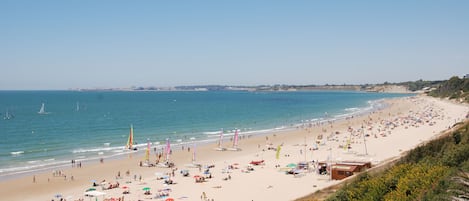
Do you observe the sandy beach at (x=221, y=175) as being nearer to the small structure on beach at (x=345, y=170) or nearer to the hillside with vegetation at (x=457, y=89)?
the small structure on beach at (x=345, y=170)

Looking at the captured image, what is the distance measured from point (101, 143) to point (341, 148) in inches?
1123

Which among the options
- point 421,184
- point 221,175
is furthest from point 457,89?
point 421,184

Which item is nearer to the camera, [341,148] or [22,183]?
[22,183]

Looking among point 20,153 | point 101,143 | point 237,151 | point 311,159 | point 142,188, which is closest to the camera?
point 142,188

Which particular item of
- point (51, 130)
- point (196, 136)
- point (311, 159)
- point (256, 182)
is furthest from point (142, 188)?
point (51, 130)

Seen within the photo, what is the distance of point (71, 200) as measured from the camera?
90.6 feet

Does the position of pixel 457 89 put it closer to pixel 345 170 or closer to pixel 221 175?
pixel 345 170

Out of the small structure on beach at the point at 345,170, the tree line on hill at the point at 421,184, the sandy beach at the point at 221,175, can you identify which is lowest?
the sandy beach at the point at 221,175

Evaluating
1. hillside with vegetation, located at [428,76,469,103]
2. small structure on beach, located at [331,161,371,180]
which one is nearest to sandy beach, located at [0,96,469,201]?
small structure on beach, located at [331,161,371,180]

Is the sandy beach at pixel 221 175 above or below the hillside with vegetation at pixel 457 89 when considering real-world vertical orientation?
below

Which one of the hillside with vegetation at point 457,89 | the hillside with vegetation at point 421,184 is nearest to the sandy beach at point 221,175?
the hillside with vegetation at point 421,184

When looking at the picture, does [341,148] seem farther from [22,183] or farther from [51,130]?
[51,130]

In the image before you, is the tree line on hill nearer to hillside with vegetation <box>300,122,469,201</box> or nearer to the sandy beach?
hillside with vegetation <box>300,122,469,201</box>

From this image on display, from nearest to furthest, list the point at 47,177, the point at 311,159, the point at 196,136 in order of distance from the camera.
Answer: the point at 47,177 < the point at 311,159 < the point at 196,136
